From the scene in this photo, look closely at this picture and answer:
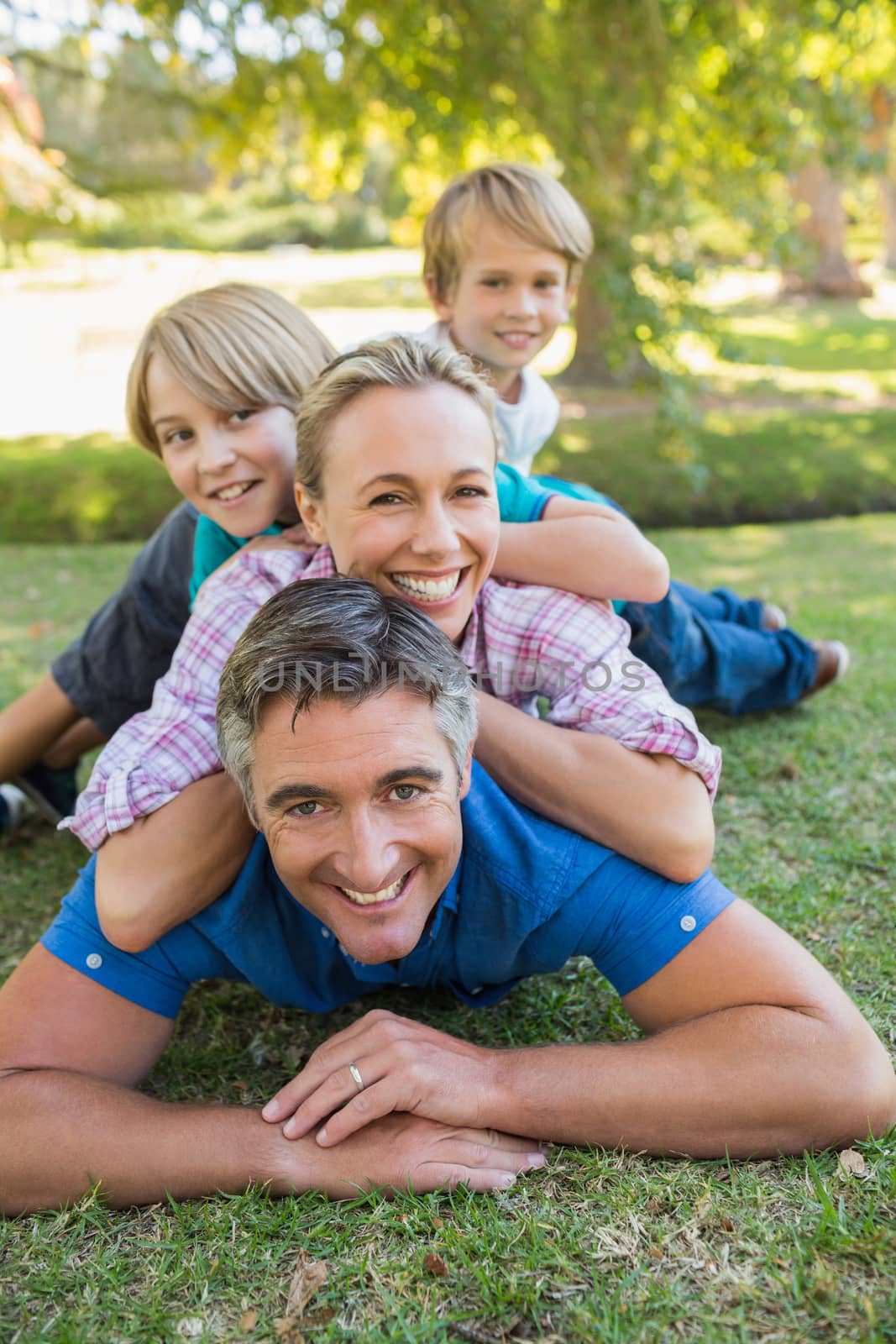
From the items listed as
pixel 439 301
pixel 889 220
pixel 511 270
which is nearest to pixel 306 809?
pixel 511 270

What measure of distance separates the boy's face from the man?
1.95m

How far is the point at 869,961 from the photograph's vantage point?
2764 mm

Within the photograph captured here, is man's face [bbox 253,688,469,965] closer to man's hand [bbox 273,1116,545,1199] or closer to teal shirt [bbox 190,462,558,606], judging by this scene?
man's hand [bbox 273,1116,545,1199]

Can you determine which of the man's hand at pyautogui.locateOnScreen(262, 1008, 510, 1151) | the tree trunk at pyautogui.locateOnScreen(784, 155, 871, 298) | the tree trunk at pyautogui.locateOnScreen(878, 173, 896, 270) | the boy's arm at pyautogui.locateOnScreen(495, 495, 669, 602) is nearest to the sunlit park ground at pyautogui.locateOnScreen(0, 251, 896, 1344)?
the man's hand at pyautogui.locateOnScreen(262, 1008, 510, 1151)

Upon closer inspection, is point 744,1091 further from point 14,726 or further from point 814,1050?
point 14,726

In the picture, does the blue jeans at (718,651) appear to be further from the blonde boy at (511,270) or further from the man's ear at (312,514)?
the man's ear at (312,514)

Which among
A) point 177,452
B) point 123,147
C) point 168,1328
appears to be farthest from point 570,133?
point 168,1328

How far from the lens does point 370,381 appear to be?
2328mm

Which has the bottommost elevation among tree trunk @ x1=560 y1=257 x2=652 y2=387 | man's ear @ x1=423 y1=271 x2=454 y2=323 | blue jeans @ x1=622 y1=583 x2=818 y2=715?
tree trunk @ x1=560 y1=257 x2=652 y2=387

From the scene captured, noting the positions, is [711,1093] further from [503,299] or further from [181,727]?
[503,299]

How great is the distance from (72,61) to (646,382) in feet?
18.1

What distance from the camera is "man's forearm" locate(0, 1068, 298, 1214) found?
6.66 ft

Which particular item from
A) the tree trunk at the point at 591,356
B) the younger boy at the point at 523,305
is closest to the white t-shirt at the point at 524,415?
the younger boy at the point at 523,305

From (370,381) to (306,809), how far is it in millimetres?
896
